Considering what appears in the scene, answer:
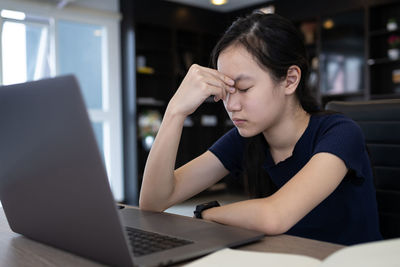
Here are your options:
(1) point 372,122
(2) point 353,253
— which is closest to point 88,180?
(2) point 353,253

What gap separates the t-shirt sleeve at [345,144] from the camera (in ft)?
3.07

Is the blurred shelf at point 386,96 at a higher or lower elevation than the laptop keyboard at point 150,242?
higher

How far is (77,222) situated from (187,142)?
16.7 ft

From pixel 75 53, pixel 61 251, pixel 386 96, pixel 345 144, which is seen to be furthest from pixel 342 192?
pixel 75 53

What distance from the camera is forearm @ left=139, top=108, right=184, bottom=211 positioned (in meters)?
1.09

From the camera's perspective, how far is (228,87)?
1.05m

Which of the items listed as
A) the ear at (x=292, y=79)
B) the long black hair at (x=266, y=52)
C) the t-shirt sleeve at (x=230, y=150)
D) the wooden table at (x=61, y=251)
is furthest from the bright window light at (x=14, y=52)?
the wooden table at (x=61, y=251)

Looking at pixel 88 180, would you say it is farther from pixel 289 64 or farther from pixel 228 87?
pixel 289 64

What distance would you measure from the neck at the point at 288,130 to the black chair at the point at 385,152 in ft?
0.69

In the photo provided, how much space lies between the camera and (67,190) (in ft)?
1.84

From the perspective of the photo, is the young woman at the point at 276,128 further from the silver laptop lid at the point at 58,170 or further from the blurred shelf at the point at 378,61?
the blurred shelf at the point at 378,61

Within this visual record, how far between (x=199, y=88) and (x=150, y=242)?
1.73 ft

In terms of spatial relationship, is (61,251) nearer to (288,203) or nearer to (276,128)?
(288,203)

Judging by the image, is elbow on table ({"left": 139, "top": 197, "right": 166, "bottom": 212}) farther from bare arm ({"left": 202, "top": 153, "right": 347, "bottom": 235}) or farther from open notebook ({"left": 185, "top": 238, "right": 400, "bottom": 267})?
open notebook ({"left": 185, "top": 238, "right": 400, "bottom": 267})
